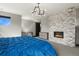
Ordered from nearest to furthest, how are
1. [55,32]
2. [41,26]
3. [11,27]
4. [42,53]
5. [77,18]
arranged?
1. [42,53]
2. [77,18]
3. [11,27]
4. [55,32]
5. [41,26]

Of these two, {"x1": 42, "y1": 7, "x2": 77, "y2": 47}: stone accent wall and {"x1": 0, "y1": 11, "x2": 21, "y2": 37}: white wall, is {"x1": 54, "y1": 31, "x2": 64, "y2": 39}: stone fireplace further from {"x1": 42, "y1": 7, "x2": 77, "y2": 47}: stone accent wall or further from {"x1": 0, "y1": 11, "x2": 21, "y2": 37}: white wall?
{"x1": 0, "y1": 11, "x2": 21, "y2": 37}: white wall

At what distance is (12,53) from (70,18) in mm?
4041

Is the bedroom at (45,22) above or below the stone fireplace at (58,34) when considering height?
above

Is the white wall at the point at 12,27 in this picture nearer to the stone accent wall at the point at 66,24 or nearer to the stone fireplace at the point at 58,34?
the stone accent wall at the point at 66,24

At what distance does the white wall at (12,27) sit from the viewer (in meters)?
5.41

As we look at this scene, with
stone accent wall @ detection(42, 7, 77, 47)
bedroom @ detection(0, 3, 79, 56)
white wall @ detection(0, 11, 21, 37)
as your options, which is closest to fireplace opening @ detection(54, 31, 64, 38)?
bedroom @ detection(0, 3, 79, 56)

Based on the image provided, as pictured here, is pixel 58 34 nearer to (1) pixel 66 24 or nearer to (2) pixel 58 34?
(2) pixel 58 34

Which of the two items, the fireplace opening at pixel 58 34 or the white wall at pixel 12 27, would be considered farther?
the fireplace opening at pixel 58 34

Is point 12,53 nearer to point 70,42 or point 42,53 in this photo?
point 42,53

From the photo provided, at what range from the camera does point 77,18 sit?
4848mm

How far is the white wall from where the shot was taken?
5.41 meters

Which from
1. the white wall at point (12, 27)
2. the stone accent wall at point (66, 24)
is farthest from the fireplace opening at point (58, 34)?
the white wall at point (12, 27)

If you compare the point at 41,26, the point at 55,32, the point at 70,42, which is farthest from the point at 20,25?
the point at 70,42

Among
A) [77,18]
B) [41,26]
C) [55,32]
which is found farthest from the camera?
[41,26]
